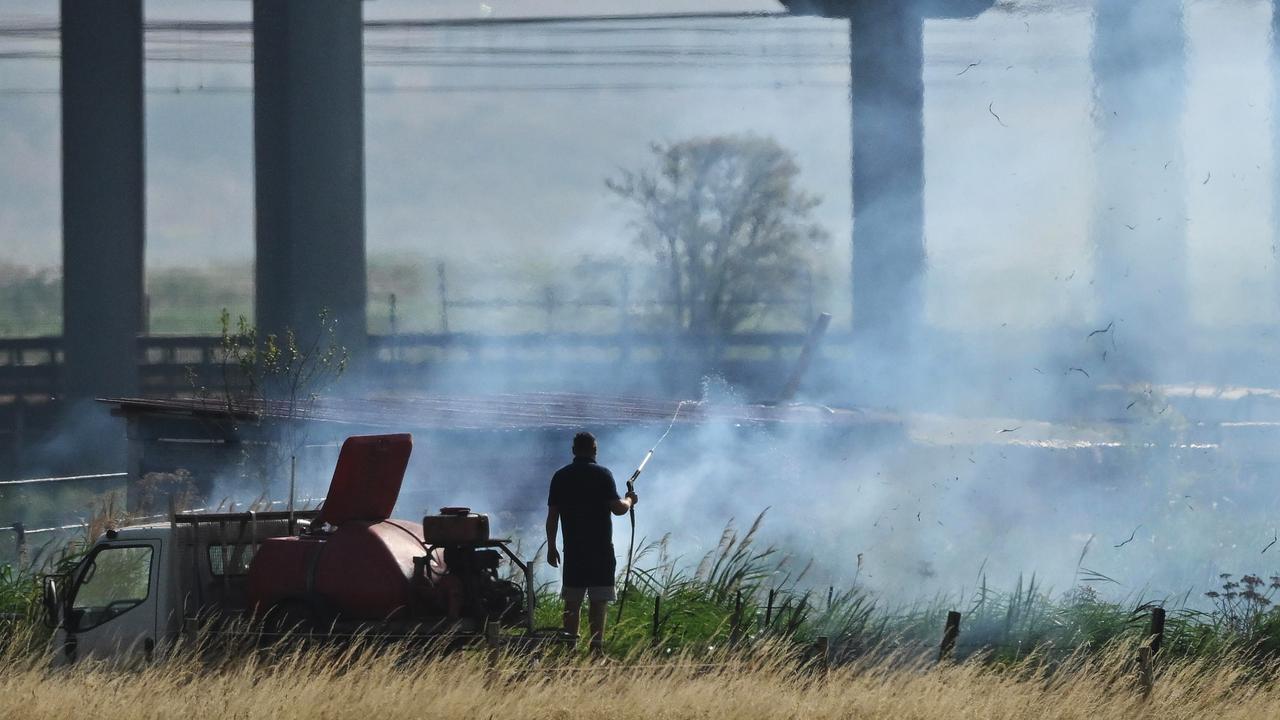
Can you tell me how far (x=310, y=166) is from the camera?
87.2 ft

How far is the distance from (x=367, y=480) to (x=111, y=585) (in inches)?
72.9

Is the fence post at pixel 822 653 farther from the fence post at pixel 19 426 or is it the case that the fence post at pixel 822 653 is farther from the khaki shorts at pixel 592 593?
the fence post at pixel 19 426

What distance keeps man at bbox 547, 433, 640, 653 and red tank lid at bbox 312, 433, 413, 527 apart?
1024 millimetres

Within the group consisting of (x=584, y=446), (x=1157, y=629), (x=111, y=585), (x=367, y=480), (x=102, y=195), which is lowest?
(x=1157, y=629)

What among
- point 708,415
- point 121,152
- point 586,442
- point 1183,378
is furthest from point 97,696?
point 121,152

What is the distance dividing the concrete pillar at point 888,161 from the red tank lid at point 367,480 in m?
12.9

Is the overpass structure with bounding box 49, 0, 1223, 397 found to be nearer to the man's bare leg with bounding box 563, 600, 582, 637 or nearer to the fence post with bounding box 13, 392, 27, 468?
the fence post with bounding box 13, 392, 27, 468

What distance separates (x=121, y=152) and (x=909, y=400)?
1676 cm

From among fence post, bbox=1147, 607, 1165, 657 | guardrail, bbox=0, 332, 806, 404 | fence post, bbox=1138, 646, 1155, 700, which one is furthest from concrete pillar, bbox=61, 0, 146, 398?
fence post, bbox=1138, 646, 1155, 700

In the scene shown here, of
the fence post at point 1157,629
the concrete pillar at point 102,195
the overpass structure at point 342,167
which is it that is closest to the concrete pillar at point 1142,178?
the overpass structure at point 342,167

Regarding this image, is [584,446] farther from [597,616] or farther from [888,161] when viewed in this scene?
[888,161]

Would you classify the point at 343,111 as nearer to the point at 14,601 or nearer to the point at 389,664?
the point at 14,601

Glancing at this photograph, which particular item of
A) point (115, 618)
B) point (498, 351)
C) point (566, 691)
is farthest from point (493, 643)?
point (498, 351)

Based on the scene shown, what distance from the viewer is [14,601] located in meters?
12.1
